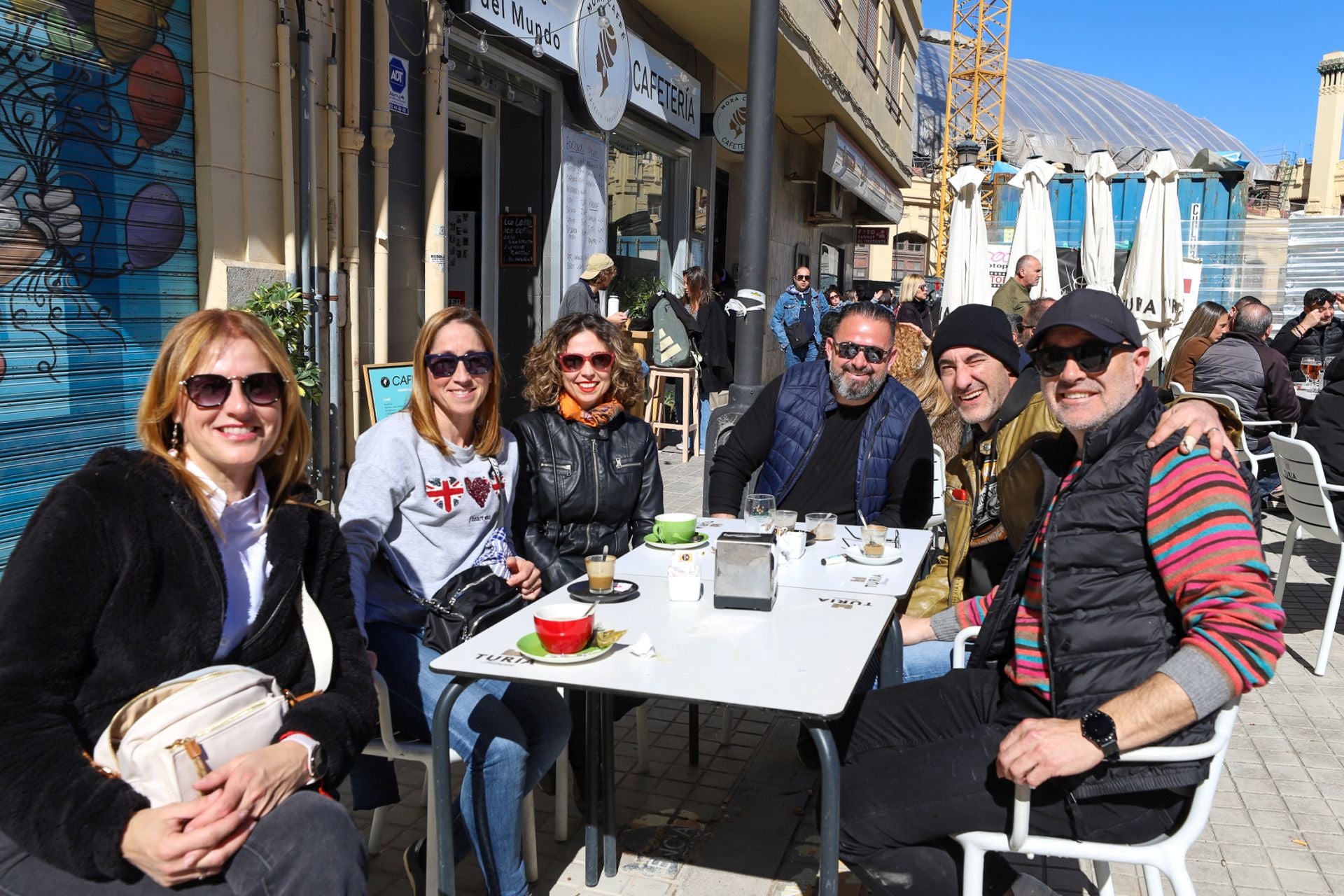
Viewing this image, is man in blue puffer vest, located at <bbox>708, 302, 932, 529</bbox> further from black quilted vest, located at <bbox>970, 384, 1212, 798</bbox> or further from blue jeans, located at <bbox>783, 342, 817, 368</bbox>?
blue jeans, located at <bbox>783, 342, 817, 368</bbox>

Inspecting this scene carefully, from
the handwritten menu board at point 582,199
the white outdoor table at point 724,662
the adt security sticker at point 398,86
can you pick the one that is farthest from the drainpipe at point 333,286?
the handwritten menu board at point 582,199

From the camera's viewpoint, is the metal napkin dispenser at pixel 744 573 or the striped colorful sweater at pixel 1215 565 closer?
the striped colorful sweater at pixel 1215 565

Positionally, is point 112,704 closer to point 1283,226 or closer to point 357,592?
point 357,592

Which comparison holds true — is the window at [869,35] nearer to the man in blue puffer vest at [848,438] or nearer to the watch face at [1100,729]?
the man in blue puffer vest at [848,438]

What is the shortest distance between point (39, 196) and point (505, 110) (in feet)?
16.9

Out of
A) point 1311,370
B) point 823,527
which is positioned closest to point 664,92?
point 1311,370

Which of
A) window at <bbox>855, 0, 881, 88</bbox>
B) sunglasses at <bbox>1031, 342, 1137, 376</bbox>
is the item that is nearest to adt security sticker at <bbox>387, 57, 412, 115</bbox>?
sunglasses at <bbox>1031, 342, 1137, 376</bbox>

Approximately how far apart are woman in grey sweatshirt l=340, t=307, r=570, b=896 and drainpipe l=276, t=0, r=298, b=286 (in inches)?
102

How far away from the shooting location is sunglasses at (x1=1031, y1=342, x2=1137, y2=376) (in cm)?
233

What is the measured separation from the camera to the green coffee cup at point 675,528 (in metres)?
3.27

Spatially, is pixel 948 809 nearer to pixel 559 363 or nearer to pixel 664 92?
pixel 559 363

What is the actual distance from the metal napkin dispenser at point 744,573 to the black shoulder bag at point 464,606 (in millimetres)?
680

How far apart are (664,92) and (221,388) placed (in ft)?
31.9

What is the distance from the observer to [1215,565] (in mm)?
2029
